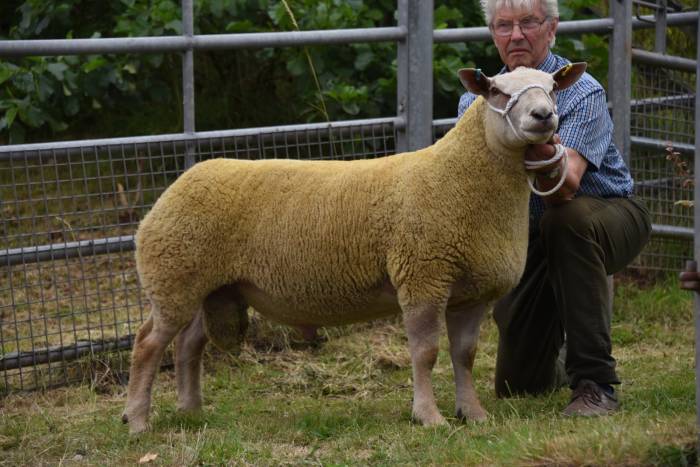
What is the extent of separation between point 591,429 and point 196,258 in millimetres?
1646

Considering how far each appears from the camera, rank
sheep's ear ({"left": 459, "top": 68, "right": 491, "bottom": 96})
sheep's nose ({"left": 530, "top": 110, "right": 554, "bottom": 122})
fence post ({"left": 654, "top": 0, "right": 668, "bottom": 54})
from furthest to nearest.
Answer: fence post ({"left": 654, "top": 0, "right": 668, "bottom": 54}) → sheep's ear ({"left": 459, "top": 68, "right": 491, "bottom": 96}) → sheep's nose ({"left": 530, "top": 110, "right": 554, "bottom": 122})

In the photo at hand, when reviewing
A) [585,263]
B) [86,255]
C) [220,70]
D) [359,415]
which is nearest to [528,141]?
[585,263]

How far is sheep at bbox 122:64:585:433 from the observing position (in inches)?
167

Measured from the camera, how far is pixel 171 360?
5.69 m

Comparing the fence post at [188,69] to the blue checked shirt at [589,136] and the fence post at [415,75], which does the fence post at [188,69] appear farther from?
the blue checked shirt at [589,136]

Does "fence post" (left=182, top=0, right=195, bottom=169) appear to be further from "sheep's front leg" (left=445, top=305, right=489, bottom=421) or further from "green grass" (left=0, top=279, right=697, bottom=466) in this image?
"sheep's front leg" (left=445, top=305, right=489, bottom=421)

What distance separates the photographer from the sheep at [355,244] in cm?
424

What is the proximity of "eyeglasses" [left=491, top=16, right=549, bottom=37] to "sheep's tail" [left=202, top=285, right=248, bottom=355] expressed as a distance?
1504 mm

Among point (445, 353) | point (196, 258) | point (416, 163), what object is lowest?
point (445, 353)

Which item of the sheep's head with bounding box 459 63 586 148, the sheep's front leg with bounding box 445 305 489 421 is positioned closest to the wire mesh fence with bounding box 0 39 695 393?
the sheep's head with bounding box 459 63 586 148

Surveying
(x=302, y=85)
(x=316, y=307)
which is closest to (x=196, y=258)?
(x=316, y=307)

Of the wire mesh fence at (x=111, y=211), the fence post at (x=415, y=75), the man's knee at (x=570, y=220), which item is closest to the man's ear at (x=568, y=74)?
the man's knee at (x=570, y=220)

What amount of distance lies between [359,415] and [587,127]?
148cm

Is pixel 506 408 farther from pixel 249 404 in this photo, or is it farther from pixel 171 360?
pixel 171 360
